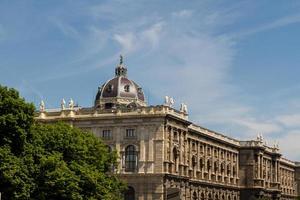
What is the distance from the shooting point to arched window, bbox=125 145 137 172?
376 feet

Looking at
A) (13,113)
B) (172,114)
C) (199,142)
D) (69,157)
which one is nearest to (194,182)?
(199,142)

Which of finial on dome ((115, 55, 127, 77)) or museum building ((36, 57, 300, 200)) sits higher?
finial on dome ((115, 55, 127, 77))

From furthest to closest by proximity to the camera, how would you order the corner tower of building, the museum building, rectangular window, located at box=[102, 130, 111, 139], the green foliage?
1. the corner tower of building
2. rectangular window, located at box=[102, 130, 111, 139]
3. the museum building
4. the green foliage

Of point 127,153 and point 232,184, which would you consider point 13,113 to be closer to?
point 127,153

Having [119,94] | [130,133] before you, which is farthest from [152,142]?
[119,94]

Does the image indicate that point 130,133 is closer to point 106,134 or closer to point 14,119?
point 106,134

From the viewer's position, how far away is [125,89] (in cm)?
13588

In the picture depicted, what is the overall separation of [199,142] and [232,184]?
24.4 m

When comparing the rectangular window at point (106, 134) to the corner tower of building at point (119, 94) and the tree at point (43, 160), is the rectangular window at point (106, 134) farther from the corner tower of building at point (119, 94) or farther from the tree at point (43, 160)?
the tree at point (43, 160)

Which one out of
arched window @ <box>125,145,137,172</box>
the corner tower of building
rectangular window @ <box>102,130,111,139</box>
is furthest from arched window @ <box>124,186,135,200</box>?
the corner tower of building

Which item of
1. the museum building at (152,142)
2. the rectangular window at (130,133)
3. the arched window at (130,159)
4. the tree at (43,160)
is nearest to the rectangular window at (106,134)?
the museum building at (152,142)

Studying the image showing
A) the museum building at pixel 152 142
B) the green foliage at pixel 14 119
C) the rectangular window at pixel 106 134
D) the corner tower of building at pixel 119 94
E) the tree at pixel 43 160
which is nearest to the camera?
the tree at pixel 43 160

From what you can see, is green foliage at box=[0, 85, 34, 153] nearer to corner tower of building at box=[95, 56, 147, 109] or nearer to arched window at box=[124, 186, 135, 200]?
arched window at box=[124, 186, 135, 200]

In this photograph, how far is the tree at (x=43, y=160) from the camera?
234ft
